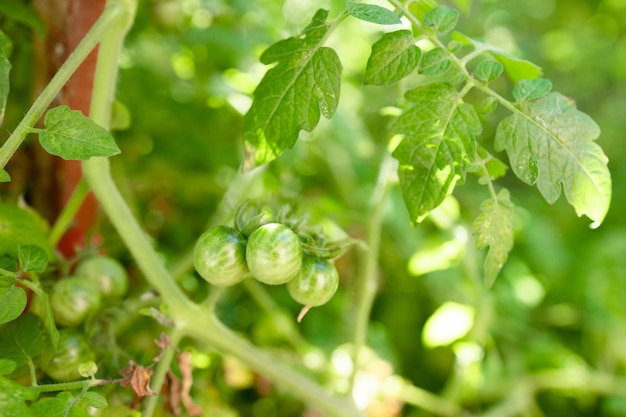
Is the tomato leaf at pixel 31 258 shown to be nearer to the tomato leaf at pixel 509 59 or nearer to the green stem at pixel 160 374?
the green stem at pixel 160 374

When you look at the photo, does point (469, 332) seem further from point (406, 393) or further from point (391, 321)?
point (391, 321)

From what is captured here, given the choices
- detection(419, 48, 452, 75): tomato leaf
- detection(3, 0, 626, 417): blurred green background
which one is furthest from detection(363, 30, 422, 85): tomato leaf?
detection(3, 0, 626, 417): blurred green background

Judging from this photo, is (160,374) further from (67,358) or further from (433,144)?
(433,144)

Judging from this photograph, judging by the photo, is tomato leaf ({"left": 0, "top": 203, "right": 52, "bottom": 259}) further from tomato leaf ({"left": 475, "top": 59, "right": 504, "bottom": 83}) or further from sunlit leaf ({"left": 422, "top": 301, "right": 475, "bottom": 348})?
sunlit leaf ({"left": 422, "top": 301, "right": 475, "bottom": 348})

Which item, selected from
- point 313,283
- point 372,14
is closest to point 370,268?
point 313,283

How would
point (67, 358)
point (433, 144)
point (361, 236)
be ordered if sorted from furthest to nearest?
point (361, 236), point (67, 358), point (433, 144)

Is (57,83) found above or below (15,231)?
above

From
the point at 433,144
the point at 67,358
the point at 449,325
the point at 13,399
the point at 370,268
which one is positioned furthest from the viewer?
the point at 449,325
